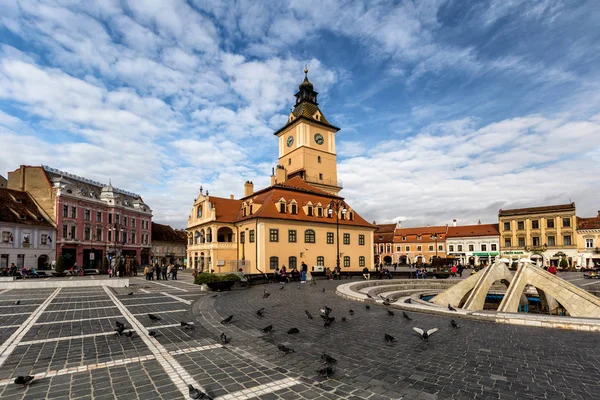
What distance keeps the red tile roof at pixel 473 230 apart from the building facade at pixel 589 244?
12.6 meters

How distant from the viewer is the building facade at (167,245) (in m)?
74.7

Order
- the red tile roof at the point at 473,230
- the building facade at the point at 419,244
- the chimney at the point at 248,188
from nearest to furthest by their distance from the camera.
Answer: the chimney at the point at 248,188, the red tile roof at the point at 473,230, the building facade at the point at 419,244

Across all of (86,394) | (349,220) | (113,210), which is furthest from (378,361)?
(113,210)

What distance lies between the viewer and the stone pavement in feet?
18.6

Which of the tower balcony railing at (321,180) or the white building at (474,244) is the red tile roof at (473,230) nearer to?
the white building at (474,244)

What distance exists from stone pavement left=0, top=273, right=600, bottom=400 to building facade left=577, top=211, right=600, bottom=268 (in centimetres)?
5981

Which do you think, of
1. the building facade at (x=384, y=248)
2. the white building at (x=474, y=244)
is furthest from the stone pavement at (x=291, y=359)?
the building facade at (x=384, y=248)

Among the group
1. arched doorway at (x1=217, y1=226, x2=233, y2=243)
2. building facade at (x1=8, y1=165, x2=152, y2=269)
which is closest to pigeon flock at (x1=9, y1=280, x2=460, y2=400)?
arched doorway at (x1=217, y1=226, x2=233, y2=243)

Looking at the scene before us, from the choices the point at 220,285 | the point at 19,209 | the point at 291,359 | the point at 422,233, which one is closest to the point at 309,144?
the point at 220,285

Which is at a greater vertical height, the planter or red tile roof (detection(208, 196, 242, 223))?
red tile roof (detection(208, 196, 242, 223))

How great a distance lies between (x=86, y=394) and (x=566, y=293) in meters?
17.5

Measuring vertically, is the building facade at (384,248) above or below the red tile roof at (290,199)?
below

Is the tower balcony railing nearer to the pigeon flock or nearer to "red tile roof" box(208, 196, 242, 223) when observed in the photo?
"red tile roof" box(208, 196, 242, 223)

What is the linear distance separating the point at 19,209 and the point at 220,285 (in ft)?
134
